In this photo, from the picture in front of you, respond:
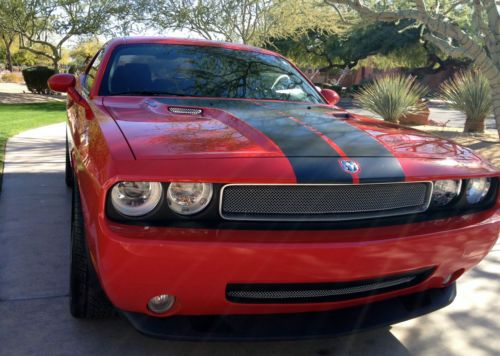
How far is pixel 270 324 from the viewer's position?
2.06 m

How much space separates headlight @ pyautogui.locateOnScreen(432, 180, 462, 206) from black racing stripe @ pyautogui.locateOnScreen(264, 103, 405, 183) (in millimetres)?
327

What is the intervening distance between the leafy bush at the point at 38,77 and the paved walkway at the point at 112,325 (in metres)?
20.8

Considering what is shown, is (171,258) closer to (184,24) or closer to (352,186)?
(352,186)

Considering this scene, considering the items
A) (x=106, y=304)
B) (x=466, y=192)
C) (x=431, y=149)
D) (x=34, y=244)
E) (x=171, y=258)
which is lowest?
(x=34, y=244)

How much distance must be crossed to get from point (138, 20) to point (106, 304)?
74.6ft

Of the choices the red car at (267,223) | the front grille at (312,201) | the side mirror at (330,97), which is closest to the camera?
the red car at (267,223)

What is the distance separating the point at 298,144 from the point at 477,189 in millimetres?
1015

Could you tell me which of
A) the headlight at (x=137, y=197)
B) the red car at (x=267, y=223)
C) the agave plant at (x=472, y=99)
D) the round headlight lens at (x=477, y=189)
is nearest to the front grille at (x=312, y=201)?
the red car at (x=267, y=223)

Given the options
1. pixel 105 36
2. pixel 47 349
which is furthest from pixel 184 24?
pixel 47 349

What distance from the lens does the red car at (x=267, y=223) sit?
184 centimetres

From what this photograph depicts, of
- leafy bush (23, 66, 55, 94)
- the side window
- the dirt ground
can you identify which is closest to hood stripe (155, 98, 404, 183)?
the side window

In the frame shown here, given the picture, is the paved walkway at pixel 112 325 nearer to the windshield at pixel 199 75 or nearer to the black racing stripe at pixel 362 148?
the black racing stripe at pixel 362 148

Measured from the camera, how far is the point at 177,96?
10.3ft

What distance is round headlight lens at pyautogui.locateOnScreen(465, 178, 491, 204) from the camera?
2.46 meters
